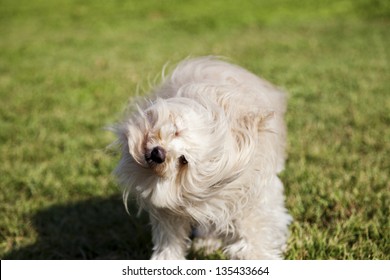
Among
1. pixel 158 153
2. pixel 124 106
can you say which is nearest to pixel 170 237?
pixel 158 153

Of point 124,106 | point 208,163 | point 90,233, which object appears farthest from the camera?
point 90,233

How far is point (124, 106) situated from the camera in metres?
3.69

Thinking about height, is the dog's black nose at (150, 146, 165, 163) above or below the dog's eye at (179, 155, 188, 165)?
above

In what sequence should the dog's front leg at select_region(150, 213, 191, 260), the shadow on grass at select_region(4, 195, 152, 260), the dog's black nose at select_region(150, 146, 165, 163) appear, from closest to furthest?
the dog's black nose at select_region(150, 146, 165, 163) < the dog's front leg at select_region(150, 213, 191, 260) < the shadow on grass at select_region(4, 195, 152, 260)

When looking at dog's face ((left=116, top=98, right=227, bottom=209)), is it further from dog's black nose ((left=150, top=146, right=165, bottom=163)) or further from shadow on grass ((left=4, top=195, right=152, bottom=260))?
shadow on grass ((left=4, top=195, right=152, bottom=260))

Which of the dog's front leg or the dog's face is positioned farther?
the dog's front leg

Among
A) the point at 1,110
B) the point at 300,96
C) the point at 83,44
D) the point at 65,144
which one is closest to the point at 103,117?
the point at 65,144

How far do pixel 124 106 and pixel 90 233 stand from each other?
3.53 ft

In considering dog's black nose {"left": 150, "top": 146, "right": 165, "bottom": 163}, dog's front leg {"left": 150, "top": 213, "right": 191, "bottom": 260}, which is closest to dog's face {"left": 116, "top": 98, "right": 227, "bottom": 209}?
dog's black nose {"left": 150, "top": 146, "right": 165, "bottom": 163}

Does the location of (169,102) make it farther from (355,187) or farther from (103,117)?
(103,117)

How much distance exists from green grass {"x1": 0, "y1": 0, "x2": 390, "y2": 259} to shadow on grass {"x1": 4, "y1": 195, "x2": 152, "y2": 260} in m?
0.01

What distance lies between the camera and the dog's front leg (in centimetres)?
305

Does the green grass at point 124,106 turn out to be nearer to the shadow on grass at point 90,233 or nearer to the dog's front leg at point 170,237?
the shadow on grass at point 90,233

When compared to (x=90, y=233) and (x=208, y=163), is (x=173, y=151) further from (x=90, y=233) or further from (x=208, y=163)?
(x=90, y=233)
